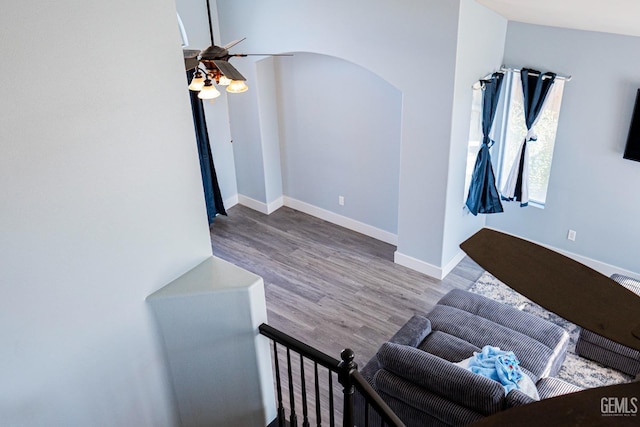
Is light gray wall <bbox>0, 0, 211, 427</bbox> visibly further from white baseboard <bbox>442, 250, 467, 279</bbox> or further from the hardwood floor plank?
white baseboard <bbox>442, 250, 467, 279</bbox>

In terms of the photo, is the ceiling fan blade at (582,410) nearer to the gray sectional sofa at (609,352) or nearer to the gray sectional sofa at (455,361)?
the gray sectional sofa at (455,361)

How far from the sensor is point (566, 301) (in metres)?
1.15

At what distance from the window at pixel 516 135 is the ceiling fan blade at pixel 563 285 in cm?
452

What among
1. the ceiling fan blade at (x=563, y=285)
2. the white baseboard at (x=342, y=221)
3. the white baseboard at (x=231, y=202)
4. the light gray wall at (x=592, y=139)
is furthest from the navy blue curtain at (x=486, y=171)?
the ceiling fan blade at (x=563, y=285)

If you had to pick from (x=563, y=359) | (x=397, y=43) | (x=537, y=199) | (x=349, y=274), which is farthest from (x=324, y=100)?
(x=563, y=359)

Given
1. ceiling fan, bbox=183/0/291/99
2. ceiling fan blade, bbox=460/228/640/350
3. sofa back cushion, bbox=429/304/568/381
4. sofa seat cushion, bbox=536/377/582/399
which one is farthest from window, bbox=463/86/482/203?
ceiling fan blade, bbox=460/228/640/350

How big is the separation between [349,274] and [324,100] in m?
2.10

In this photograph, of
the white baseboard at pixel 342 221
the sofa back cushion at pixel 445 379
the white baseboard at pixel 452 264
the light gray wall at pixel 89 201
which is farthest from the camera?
the white baseboard at pixel 342 221

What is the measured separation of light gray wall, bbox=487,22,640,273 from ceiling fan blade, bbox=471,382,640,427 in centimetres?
477

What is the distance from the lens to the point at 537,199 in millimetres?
6109

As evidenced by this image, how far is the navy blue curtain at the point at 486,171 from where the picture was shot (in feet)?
18.2

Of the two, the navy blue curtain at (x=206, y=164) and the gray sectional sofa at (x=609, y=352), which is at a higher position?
the navy blue curtain at (x=206, y=164)

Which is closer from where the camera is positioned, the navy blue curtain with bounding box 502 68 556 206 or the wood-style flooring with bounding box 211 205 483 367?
the wood-style flooring with bounding box 211 205 483 367

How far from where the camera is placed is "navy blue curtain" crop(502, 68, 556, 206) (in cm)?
543
